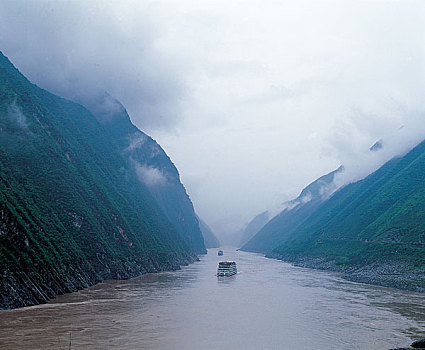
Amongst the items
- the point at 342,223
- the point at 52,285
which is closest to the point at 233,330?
the point at 52,285

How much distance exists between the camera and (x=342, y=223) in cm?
15425

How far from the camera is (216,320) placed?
44562 millimetres

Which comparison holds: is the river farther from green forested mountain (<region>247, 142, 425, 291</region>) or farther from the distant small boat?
the distant small boat

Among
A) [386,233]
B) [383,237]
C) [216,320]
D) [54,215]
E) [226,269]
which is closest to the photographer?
[216,320]

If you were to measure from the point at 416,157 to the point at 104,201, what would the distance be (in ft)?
425

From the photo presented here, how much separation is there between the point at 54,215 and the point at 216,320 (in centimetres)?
3976

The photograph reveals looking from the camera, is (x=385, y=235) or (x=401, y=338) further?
(x=385, y=235)

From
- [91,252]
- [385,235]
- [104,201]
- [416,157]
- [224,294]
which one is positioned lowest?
[224,294]

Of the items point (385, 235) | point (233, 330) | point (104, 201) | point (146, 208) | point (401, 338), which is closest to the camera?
point (401, 338)

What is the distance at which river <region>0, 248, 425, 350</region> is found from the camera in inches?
1357

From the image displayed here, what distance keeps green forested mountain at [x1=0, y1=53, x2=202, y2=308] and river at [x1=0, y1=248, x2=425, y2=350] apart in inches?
164

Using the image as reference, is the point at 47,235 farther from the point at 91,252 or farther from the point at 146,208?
the point at 146,208

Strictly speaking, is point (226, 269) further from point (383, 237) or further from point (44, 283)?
point (44, 283)

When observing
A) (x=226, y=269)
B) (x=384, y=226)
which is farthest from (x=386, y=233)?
(x=226, y=269)
